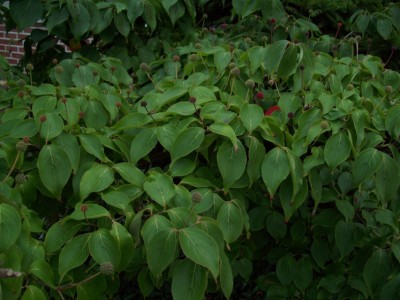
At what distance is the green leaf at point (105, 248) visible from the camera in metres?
1.60

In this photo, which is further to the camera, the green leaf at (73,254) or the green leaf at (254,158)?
the green leaf at (254,158)

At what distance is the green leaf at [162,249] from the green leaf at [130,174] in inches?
13.2

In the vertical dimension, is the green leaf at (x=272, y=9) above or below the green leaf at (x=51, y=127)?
below

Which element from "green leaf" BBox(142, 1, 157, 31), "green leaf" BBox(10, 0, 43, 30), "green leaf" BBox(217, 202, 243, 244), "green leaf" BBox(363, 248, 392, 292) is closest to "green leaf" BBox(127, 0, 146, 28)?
"green leaf" BBox(142, 1, 157, 31)

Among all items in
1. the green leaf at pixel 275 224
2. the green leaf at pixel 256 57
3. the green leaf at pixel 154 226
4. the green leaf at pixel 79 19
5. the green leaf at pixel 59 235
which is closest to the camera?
the green leaf at pixel 154 226

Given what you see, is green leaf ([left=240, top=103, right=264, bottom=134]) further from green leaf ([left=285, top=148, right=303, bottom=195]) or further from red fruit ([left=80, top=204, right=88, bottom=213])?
red fruit ([left=80, top=204, right=88, bottom=213])

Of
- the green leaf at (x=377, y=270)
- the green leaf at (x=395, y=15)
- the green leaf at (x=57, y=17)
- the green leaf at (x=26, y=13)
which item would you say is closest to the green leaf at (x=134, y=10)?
the green leaf at (x=57, y=17)

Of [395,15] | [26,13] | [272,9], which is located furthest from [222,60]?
[395,15]

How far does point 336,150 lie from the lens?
1.92 meters

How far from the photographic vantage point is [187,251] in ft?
4.89

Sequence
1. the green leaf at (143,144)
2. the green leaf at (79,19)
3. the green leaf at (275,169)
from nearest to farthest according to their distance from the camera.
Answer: the green leaf at (275,169) → the green leaf at (143,144) → the green leaf at (79,19)

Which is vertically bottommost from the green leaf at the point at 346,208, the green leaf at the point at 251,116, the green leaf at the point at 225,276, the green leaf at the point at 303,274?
the green leaf at the point at 303,274

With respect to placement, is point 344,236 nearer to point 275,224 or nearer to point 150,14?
point 275,224

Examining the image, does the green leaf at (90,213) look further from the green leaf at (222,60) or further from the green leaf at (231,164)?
the green leaf at (222,60)
